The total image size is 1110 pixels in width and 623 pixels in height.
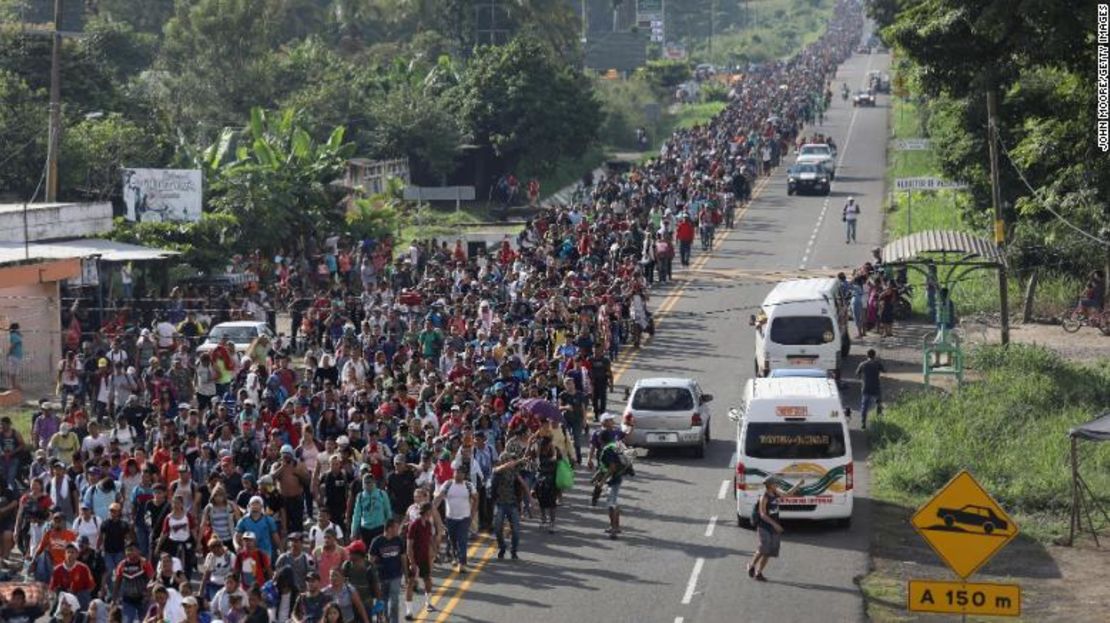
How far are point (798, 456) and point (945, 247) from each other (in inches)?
562

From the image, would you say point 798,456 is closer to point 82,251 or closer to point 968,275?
point 82,251

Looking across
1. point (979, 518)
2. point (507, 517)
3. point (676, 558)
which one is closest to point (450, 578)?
point (507, 517)

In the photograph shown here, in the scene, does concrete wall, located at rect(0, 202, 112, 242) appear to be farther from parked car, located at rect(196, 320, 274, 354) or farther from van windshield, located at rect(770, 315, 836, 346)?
van windshield, located at rect(770, 315, 836, 346)

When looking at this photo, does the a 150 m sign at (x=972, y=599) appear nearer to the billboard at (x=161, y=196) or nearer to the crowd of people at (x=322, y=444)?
the crowd of people at (x=322, y=444)

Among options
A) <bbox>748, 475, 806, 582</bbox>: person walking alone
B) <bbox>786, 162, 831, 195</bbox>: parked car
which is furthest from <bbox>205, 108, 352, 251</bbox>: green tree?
<bbox>748, 475, 806, 582</bbox>: person walking alone

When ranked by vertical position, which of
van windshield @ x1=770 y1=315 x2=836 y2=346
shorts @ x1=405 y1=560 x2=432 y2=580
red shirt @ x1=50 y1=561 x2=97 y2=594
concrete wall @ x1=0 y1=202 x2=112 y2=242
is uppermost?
concrete wall @ x1=0 y1=202 x2=112 y2=242

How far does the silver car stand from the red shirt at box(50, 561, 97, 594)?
11.6 m

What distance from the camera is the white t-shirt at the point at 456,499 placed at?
24.8 m

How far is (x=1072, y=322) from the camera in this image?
147ft

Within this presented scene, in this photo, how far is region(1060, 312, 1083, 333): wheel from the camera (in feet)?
147

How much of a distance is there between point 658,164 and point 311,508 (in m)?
44.4

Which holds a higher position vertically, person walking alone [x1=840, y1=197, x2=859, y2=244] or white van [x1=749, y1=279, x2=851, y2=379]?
person walking alone [x1=840, y1=197, x2=859, y2=244]

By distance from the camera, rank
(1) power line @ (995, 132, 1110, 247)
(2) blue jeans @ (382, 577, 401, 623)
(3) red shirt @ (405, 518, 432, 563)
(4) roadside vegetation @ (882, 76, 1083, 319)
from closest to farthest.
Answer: (2) blue jeans @ (382, 577, 401, 623) < (3) red shirt @ (405, 518, 432, 563) < (1) power line @ (995, 132, 1110, 247) < (4) roadside vegetation @ (882, 76, 1083, 319)

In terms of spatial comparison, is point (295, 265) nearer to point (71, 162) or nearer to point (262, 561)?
point (71, 162)
